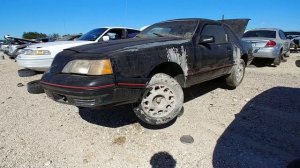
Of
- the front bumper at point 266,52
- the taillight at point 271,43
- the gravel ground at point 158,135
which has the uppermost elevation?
the taillight at point 271,43

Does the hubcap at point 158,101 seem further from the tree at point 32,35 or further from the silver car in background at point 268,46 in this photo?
the tree at point 32,35

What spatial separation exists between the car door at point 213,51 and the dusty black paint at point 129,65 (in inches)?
0.7

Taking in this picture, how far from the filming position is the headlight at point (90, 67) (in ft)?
9.91

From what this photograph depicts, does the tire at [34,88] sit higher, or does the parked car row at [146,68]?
the parked car row at [146,68]

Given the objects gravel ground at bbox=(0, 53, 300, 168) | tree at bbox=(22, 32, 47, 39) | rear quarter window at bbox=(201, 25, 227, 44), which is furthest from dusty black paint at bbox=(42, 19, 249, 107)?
tree at bbox=(22, 32, 47, 39)

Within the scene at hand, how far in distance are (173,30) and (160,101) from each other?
61.0 inches

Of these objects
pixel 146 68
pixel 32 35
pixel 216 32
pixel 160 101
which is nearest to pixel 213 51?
pixel 216 32

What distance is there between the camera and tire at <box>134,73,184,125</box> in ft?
11.4

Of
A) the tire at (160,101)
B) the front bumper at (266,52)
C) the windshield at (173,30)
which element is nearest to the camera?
the tire at (160,101)

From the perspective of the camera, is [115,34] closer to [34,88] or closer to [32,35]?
[34,88]

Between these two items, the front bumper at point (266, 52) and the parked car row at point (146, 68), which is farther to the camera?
the front bumper at point (266, 52)

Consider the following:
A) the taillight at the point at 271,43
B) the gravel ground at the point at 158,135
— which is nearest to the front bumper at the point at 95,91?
the gravel ground at the point at 158,135

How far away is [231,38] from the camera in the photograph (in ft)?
17.6

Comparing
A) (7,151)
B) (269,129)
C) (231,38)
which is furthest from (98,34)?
(269,129)
